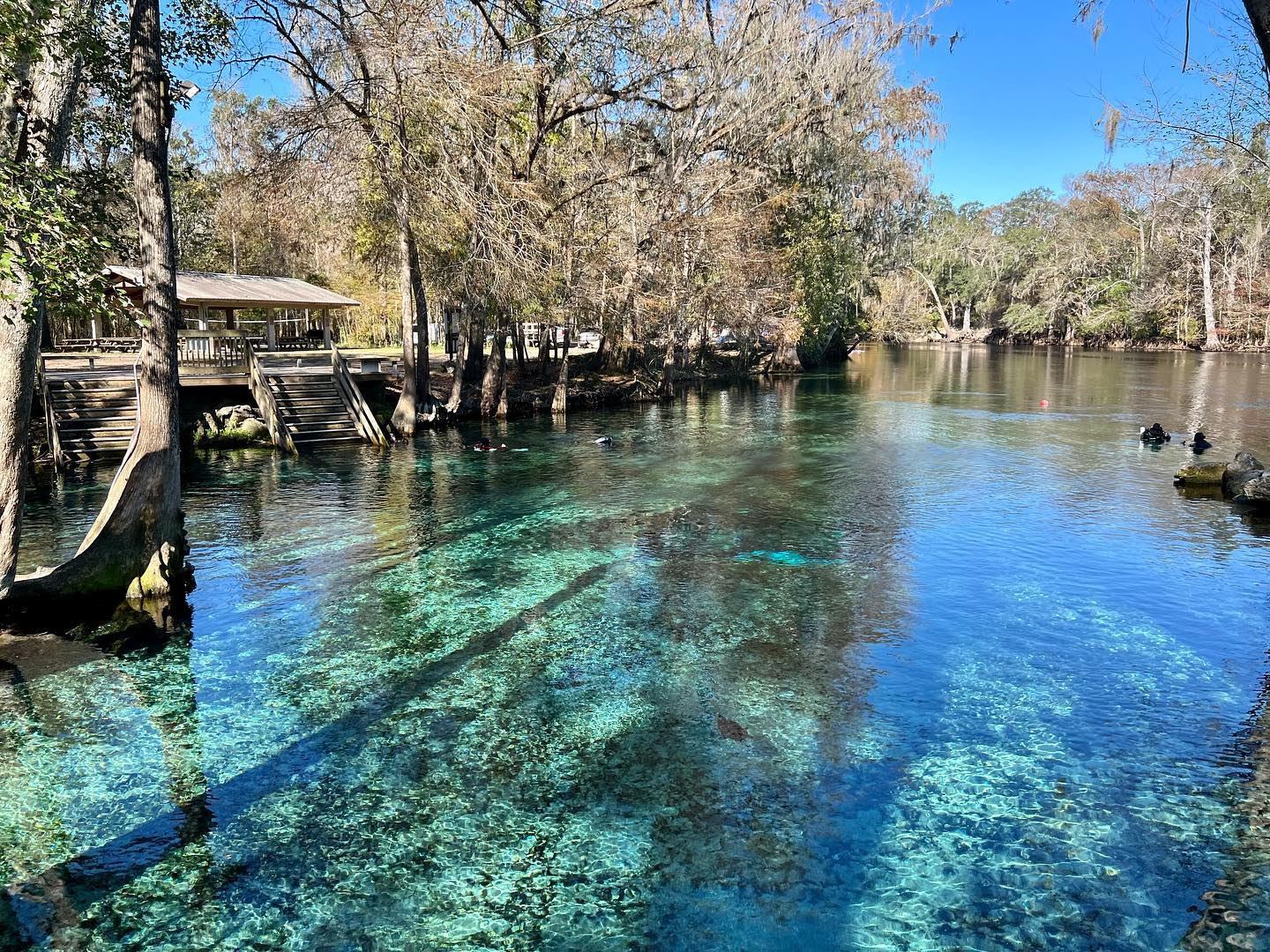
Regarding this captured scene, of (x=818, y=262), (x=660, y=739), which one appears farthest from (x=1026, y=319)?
(x=660, y=739)

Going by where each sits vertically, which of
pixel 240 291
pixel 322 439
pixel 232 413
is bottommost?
pixel 322 439

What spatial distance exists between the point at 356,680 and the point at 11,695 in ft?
10.7

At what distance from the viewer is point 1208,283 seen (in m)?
65.8

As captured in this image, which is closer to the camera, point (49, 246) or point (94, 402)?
point (49, 246)

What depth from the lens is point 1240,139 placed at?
2295 centimetres

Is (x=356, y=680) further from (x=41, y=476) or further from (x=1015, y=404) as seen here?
(x=1015, y=404)

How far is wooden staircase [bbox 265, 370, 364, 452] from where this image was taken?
23953 millimetres

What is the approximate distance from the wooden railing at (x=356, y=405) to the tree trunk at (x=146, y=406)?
13508 mm

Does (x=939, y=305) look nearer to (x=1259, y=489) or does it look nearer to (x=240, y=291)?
(x=240, y=291)

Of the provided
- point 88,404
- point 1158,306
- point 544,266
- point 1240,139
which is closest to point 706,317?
point 544,266

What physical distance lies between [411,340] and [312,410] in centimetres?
367

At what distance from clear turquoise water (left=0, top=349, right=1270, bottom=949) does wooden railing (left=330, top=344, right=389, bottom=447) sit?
8.22 meters

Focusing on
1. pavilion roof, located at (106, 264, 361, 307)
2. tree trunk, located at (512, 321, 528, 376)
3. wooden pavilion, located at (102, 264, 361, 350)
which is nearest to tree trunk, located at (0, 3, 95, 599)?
wooden pavilion, located at (102, 264, 361, 350)

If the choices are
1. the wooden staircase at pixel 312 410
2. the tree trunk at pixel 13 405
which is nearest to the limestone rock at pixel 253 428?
the wooden staircase at pixel 312 410
